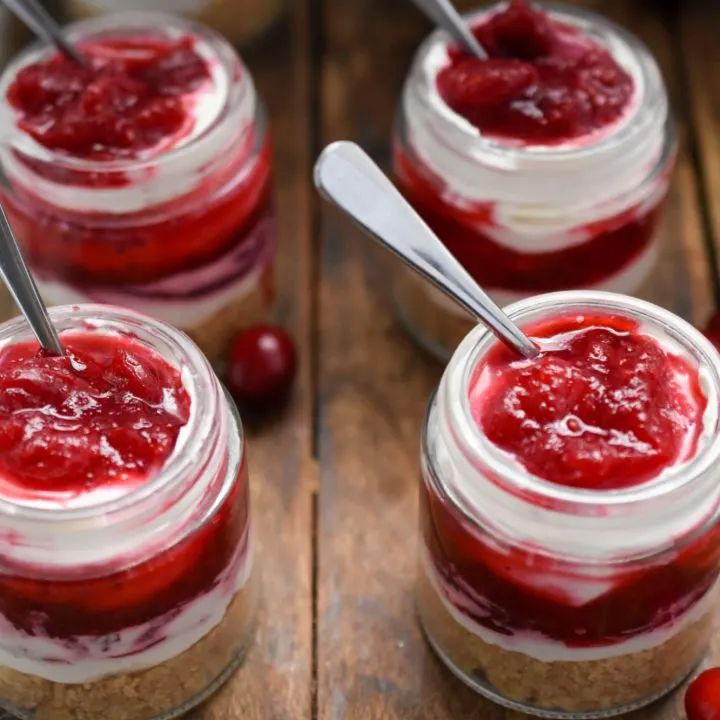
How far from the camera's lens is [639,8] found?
216 centimetres

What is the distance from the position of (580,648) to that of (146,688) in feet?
1.38

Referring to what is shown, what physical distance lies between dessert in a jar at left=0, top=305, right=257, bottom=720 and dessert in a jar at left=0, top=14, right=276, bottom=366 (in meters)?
0.23

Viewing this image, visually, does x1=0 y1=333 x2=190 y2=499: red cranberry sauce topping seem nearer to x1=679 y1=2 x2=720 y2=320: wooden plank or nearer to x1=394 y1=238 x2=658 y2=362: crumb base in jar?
x1=394 y1=238 x2=658 y2=362: crumb base in jar

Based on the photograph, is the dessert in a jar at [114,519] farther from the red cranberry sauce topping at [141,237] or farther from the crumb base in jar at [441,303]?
the crumb base in jar at [441,303]

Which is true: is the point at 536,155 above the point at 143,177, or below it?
below

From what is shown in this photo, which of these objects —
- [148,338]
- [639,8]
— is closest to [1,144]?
[148,338]

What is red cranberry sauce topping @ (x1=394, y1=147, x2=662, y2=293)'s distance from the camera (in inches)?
63.1

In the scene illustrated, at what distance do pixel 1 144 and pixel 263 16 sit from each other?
69 centimetres

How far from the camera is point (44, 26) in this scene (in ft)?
5.40

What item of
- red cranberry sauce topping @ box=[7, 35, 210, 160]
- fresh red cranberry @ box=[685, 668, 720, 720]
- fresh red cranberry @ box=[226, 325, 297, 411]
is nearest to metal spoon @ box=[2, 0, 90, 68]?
red cranberry sauce topping @ box=[7, 35, 210, 160]

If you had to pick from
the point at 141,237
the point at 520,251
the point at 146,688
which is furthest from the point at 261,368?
the point at 146,688

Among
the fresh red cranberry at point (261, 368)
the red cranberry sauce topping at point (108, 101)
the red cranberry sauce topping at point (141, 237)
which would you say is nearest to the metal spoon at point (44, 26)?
the red cranberry sauce topping at point (108, 101)

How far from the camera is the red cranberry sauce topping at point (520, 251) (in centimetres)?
160

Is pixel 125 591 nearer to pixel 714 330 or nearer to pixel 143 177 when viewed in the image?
pixel 143 177
